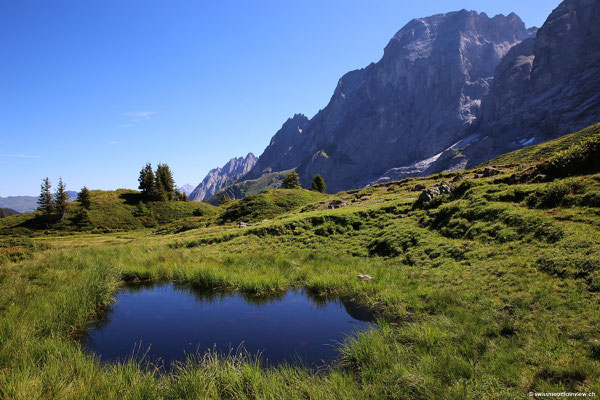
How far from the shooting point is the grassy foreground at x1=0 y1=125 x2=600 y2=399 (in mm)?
7594

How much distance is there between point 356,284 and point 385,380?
30.6 feet

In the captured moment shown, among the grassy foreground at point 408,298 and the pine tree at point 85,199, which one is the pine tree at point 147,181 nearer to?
the pine tree at point 85,199

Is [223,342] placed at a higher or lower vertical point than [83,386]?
lower

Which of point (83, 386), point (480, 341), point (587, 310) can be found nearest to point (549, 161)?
point (587, 310)

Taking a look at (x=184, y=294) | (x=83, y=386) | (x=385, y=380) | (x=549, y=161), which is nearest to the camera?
(x=83, y=386)

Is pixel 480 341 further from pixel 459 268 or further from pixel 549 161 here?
pixel 549 161

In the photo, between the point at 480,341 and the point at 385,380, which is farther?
the point at 480,341

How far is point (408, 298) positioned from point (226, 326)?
9.39m

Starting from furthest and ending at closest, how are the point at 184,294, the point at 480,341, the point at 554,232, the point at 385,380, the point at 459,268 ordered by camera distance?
the point at 184,294
the point at 459,268
the point at 554,232
the point at 480,341
the point at 385,380

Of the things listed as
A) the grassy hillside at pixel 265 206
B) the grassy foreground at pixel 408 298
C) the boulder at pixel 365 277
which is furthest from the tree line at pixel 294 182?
the boulder at pixel 365 277

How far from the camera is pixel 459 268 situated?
16375 mm

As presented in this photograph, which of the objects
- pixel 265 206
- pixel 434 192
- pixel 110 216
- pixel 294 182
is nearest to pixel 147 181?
pixel 110 216

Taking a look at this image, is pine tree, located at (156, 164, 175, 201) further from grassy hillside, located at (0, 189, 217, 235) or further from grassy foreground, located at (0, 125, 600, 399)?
grassy foreground, located at (0, 125, 600, 399)

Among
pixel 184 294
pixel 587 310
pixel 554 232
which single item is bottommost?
pixel 184 294
